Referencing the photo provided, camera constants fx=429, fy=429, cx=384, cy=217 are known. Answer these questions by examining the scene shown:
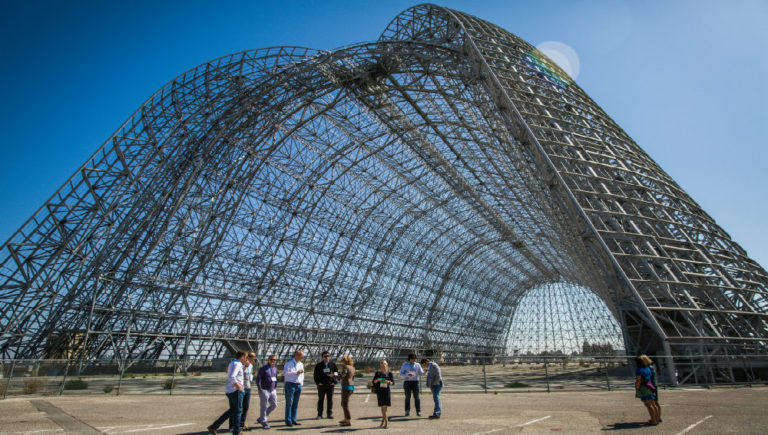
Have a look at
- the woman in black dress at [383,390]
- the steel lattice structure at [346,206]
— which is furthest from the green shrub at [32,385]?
the woman in black dress at [383,390]

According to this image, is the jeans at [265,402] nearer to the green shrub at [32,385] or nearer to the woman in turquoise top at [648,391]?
the woman in turquoise top at [648,391]

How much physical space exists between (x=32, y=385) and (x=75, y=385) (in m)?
1.81

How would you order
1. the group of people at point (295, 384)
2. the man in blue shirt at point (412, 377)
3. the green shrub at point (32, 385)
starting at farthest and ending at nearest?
1. the green shrub at point (32, 385)
2. the man in blue shirt at point (412, 377)
3. the group of people at point (295, 384)

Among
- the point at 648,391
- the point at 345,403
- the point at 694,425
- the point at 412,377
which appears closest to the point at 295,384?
the point at 345,403

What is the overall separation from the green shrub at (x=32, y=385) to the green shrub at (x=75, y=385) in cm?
123

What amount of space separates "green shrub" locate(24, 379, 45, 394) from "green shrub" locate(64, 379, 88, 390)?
1.23 meters

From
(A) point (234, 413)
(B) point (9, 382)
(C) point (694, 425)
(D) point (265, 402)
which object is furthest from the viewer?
(B) point (9, 382)

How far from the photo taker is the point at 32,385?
14.8 metres

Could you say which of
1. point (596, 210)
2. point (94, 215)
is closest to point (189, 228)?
point (94, 215)

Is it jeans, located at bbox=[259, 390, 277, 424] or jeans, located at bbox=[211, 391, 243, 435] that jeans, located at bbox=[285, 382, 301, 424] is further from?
jeans, located at bbox=[211, 391, 243, 435]

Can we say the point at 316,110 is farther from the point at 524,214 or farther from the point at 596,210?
the point at 524,214

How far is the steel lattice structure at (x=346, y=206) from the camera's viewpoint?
17.6m

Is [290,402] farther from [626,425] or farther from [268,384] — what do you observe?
[626,425]

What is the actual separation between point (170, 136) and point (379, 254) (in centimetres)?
2523
